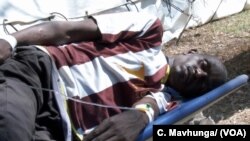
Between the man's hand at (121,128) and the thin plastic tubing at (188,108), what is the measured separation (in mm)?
45

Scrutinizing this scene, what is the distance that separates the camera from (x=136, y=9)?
514cm

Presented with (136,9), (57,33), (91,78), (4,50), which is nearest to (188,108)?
(91,78)

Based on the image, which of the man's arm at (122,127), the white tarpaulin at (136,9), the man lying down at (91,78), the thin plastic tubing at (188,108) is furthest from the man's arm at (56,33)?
the white tarpaulin at (136,9)

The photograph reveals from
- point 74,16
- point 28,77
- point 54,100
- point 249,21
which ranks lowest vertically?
point 249,21

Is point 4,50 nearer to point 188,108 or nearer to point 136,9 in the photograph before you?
point 188,108

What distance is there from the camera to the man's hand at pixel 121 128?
7.70ft

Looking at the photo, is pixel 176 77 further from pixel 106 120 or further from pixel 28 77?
pixel 28 77

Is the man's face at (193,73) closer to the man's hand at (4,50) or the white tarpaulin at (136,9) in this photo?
the man's hand at (4,50)

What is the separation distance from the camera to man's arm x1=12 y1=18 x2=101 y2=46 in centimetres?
236

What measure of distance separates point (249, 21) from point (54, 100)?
13.3ft

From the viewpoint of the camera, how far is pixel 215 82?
293cm

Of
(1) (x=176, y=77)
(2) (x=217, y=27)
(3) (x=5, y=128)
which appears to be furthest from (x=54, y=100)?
(2) (x=217, y=27)

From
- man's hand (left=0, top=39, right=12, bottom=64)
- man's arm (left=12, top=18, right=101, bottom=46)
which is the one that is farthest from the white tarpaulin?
man's hand (left=0, top=39, right=12, bottom=64)

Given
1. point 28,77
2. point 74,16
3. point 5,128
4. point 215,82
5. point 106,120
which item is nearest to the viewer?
point 5,128
